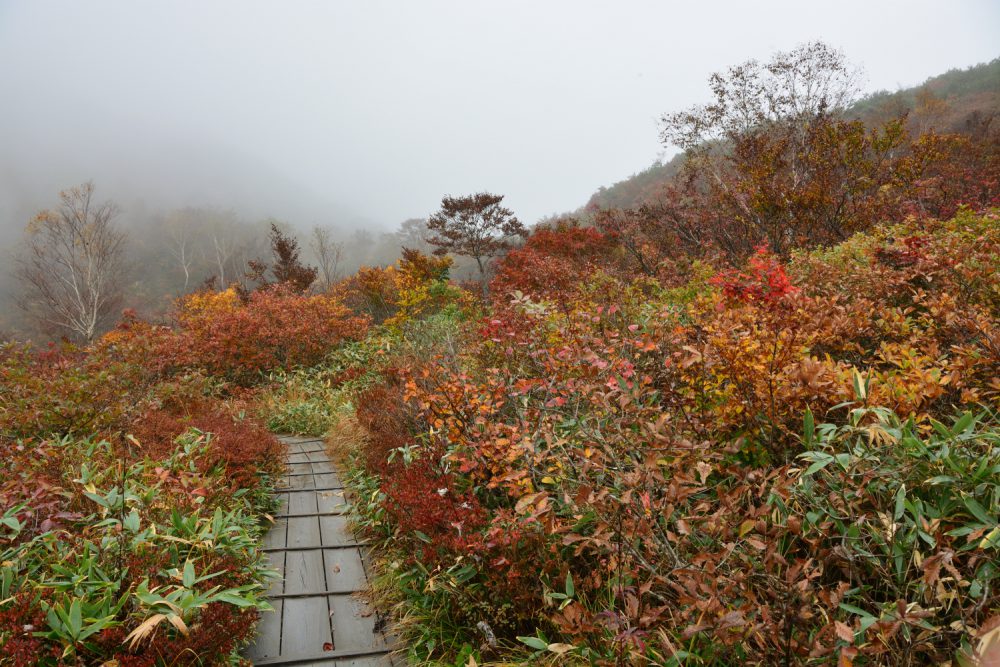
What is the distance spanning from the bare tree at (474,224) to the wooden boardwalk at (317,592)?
11.8 metres

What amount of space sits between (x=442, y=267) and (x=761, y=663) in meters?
13.5

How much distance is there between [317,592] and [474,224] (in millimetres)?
13844

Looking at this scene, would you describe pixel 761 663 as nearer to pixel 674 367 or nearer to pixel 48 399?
pixel 674 367

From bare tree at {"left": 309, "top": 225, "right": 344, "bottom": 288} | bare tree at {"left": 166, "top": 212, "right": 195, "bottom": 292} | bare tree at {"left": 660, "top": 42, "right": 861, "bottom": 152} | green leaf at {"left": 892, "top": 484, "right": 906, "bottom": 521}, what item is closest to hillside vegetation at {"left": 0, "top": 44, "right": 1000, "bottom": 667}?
green leaf at {"left": 892, "top": 484, "right": 906, "bottom": 521}

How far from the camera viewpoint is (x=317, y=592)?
10.6 feet

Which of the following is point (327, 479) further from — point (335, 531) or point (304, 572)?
point (304, 572)

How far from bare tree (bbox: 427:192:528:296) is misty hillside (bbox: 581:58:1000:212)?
300 centimetres

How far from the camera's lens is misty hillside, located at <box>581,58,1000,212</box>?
722 inches

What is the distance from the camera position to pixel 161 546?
2828mm

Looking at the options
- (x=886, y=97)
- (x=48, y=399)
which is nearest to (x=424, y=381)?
(x=48, y=399)

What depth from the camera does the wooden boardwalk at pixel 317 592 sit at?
2.70 metres

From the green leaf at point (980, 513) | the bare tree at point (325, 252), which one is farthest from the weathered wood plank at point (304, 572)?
the bare tree at point (325, 252)

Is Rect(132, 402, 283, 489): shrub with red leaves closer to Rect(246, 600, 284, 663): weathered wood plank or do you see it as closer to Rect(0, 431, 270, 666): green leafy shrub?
Rect(0, 431, 270, 666): green leafy shrub

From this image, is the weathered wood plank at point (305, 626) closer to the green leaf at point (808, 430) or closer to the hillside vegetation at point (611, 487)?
the hillside vegetation at point (611, 487)
